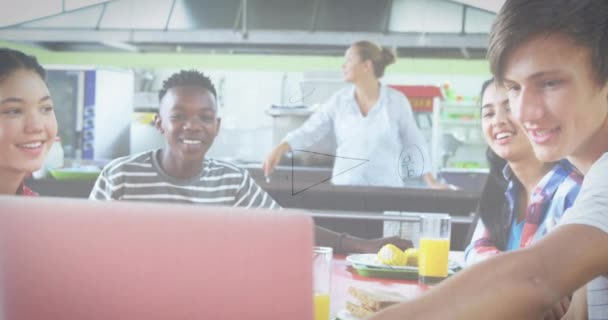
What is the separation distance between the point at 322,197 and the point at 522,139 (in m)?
0.67

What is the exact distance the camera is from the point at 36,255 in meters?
0.77

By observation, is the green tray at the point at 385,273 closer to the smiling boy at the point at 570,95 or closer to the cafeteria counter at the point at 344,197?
the smiling boy at the point at 570,95

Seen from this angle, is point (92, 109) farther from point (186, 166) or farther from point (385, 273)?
point (385, 273)

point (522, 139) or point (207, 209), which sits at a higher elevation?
point (522, 139)

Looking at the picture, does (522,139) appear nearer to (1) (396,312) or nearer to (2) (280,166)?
(2) (280,166)

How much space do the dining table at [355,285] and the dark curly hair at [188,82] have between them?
29.0 inches

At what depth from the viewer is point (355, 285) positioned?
1343 mm

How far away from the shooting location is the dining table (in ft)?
3.95

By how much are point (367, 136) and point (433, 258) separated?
738 millimetres

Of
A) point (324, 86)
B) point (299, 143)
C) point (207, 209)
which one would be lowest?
point (207, 209)

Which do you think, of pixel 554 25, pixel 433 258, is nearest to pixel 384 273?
pixel 433 258

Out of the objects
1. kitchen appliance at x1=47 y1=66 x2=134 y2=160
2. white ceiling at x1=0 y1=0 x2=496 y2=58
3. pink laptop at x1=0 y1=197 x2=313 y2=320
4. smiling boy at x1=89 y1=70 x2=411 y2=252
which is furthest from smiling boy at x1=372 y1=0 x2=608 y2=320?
kitchen appliance at x1=47 y1=66 x2=134 y2=160

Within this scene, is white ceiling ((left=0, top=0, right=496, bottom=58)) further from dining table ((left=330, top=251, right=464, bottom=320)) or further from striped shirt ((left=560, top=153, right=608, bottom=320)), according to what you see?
striped shirt ((left=560, top=153, right=608, bottom=320))

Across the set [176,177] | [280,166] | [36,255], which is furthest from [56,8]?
[36,255]
